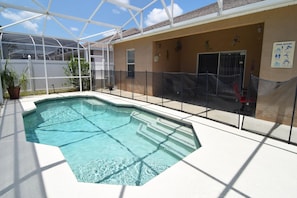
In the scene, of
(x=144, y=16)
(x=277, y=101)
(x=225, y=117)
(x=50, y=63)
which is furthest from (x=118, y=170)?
(x=50, y=63)

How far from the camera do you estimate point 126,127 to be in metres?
5.42

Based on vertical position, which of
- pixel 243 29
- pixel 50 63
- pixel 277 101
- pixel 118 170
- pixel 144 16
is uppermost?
pixel 144 16

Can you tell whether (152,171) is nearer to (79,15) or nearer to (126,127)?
(126,127)

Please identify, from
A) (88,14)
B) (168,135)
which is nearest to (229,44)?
(168,135)

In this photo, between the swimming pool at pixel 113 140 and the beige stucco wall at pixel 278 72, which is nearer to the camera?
the swimming pool at pixel 113 140

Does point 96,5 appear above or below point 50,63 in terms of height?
above

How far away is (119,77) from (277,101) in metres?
7.95

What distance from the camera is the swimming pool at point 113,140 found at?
3207 mm

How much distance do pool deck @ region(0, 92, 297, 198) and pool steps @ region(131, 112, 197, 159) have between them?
1.74 ft

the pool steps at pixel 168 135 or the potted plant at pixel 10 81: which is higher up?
the potted plant at pixel 10 81

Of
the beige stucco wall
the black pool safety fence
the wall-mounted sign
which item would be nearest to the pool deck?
the black pool safety fence

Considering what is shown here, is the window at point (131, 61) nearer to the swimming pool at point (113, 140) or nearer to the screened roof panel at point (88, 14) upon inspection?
the screened roof panel at point (88, 14)

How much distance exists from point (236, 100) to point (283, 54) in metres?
1.75

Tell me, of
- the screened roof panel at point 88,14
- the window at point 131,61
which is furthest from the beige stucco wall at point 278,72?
the window at point 131,61
